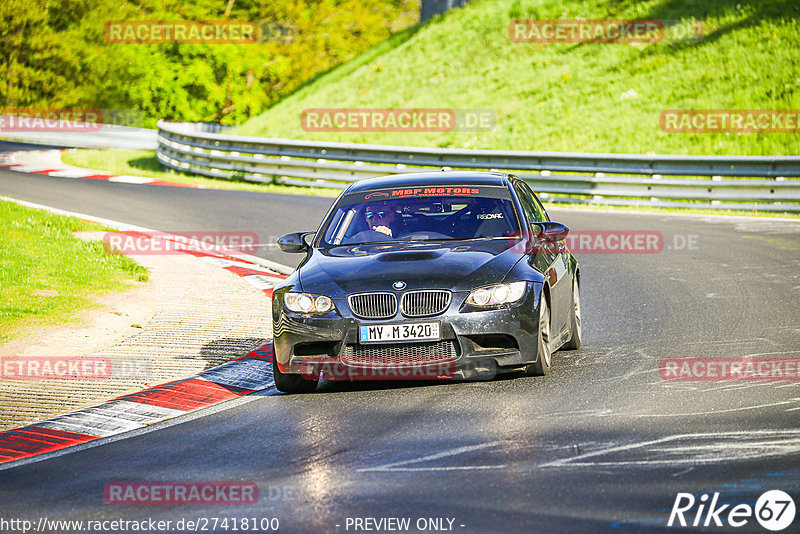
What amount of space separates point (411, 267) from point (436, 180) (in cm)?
170

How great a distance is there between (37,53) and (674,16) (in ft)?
124

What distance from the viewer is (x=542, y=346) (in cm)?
823

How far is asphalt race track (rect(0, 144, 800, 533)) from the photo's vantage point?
5.32 metres

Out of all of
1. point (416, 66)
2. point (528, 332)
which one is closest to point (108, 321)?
point (528, 332)

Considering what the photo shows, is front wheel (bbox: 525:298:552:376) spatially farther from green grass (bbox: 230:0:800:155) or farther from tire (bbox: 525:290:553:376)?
green grass (bbox: 230:0:800:155)

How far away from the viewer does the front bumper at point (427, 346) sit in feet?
25.8

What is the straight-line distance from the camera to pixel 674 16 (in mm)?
34562

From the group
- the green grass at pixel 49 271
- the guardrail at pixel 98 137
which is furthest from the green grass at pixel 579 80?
the green grass at pixel 49 271

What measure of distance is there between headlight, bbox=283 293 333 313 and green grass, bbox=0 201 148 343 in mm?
3290

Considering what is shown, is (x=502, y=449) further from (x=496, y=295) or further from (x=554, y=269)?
(x=554, y=269)

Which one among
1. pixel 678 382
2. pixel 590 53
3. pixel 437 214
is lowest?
pixel 678 382

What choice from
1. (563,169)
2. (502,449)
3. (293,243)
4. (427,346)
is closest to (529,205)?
(293,243)

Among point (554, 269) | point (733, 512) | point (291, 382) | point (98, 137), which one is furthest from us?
point (98, 137)

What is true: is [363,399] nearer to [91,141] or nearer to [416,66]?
[416,66]
